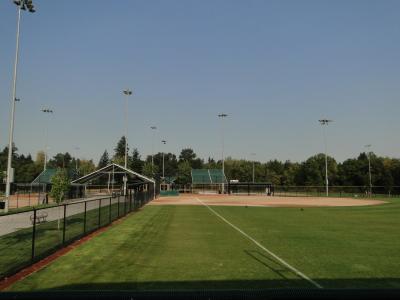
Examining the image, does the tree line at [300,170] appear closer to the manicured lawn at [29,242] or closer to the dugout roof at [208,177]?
the dugout roof at [208,177]

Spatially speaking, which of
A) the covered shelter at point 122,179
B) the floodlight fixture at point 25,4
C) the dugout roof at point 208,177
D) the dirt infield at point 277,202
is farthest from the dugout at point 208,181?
the floodlight fixture at point 25,4

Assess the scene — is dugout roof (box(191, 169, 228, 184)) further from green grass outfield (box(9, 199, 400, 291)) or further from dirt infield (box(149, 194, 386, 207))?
green grass outfield (box(9, 199, 400, 291))

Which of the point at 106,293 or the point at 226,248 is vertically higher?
the point at 106,293

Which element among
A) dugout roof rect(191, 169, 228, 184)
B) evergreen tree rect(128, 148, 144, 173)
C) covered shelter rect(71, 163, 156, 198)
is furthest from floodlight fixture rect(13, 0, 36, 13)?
evergreen tree rect(128, 148, 144, 173)

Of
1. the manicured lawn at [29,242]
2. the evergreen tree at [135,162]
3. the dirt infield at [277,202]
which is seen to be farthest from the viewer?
the evergreen tree at [135,162]

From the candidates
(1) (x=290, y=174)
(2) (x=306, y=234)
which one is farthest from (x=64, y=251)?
(1) (x=290, y=174)

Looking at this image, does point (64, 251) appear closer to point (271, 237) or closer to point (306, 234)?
point (271, 237)

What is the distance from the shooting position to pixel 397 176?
105 meters

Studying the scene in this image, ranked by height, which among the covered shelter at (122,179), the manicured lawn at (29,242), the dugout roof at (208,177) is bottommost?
the manicured lawn at (29,242)

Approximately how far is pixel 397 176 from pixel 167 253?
104m

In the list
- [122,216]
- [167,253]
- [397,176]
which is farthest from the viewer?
[397,176]

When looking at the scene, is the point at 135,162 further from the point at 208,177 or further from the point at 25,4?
the point at 25,4

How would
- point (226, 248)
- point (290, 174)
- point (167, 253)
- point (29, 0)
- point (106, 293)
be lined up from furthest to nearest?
point (290, 174), point (29, 0), point (226, 248), point (167, 253), point (106, 293)

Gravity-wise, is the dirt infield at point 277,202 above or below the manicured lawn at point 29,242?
above
